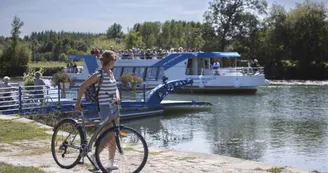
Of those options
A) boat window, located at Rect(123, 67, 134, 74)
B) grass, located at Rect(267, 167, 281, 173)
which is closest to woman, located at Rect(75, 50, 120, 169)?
grass, located at Rect(267, 167, 281, 173)

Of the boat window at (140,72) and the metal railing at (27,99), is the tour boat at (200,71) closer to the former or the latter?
the boat window at (140,72)

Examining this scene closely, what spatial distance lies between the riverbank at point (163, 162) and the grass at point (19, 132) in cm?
50

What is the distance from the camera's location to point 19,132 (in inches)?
444

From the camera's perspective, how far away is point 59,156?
25.9 feet

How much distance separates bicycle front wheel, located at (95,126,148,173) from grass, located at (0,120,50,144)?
3723mm

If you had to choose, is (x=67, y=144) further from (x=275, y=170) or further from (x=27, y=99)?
(x=27, y=99)

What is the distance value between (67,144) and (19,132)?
13.1 ft

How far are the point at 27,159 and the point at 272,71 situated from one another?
5268 cm

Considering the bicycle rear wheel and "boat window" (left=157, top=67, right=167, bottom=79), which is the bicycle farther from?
"boat window" (left=157, top=67, right=167, bottom=79)

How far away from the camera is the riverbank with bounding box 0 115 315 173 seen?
780 centimetres

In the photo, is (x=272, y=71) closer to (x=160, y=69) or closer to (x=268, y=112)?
(x=160, y=69)

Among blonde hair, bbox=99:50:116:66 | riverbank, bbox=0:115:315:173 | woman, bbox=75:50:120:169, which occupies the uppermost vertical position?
blonde hair, bbox=99:50:116:66

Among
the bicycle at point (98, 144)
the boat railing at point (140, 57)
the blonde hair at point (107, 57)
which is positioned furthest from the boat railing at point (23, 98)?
the boat railing at point (140, 57)

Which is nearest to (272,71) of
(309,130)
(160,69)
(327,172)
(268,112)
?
(160,69)
